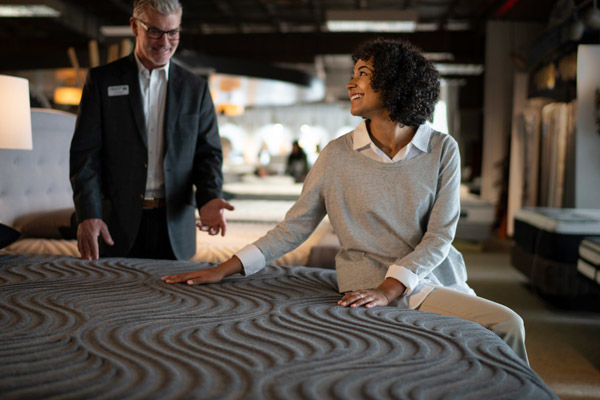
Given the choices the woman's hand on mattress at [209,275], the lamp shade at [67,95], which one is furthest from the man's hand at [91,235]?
the lamp shade at [67,95]

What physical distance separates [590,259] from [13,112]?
3.11 m

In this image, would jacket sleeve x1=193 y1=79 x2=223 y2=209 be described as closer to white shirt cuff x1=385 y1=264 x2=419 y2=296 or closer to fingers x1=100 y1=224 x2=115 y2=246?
fingers x1=100 y1=224 x2=115 y2=246

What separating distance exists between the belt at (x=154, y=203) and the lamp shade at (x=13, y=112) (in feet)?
2.43

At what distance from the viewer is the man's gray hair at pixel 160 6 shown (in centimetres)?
173

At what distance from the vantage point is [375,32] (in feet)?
28.9

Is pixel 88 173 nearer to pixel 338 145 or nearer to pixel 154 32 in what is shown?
pixel 154 32

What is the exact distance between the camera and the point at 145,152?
1.85 m

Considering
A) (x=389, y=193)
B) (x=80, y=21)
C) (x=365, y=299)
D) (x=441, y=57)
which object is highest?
(x=80, y=21)

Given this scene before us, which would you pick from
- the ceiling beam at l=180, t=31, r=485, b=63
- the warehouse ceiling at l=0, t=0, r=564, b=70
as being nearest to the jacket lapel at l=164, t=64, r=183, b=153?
the warehouse ceiling at l=0, t=0, r=564, b=70

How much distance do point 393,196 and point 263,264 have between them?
460 mm

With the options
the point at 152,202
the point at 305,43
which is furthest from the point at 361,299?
the point at 305,43

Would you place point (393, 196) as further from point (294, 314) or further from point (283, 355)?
point (283, 355)

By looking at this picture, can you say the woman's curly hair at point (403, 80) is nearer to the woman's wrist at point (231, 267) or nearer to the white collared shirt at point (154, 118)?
the woman's wrist at point (231, 267)

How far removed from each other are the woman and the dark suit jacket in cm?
45
